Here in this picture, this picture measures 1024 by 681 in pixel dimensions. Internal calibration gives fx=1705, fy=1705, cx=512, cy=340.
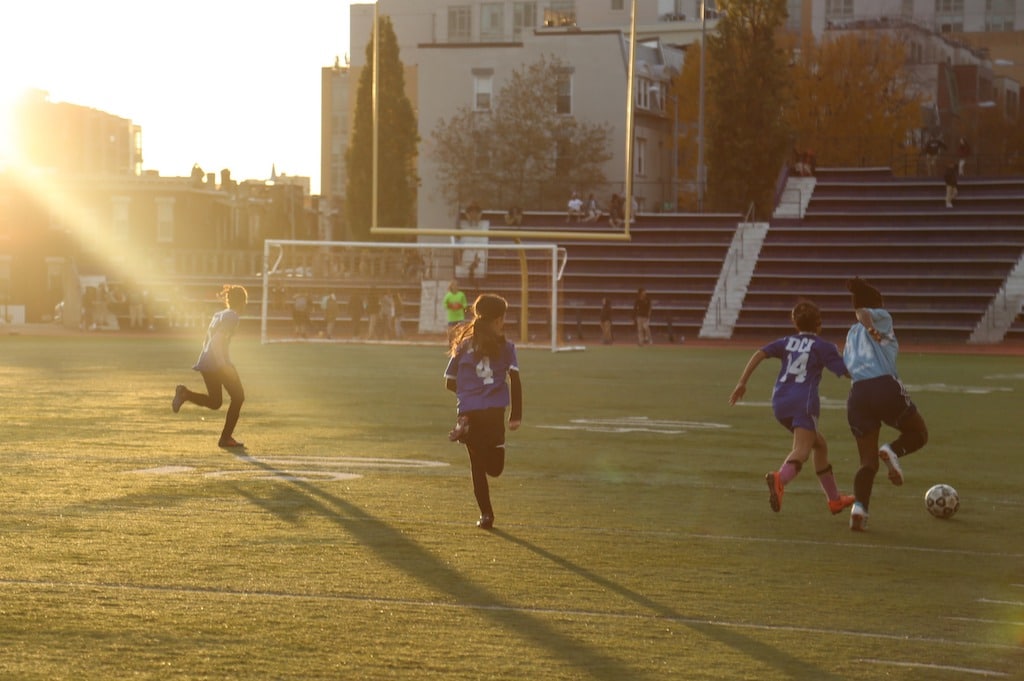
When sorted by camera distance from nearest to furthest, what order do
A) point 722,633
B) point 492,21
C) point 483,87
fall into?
point 722,633 → point 483,87 → point 492,21

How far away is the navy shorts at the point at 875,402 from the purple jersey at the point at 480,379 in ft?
8.12

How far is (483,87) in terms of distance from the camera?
80812 millimetres

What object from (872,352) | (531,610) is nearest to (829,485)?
(872,352)

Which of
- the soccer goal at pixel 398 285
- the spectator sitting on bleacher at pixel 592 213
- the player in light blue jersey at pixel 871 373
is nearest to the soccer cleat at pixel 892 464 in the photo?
the player in light blue jersey at pixel 871 373

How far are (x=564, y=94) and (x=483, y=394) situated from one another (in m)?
69.0

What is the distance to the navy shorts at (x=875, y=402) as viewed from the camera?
11.7 meters

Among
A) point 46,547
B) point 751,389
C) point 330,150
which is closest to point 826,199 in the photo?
point 751,389

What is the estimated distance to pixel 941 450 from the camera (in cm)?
1711

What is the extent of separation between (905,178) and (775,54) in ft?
20.5

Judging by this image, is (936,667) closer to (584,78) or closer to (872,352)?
(872,352)

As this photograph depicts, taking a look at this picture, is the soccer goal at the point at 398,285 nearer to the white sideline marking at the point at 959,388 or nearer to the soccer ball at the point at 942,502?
the white sideline marking at the point at 959,388

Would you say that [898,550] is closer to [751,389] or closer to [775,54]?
[751,389]

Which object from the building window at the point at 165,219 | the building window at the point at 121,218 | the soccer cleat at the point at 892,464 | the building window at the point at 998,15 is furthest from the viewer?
the building window at the point at 998,15

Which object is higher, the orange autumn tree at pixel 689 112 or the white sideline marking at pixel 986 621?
the orange autumn tree at pixel 689 112
